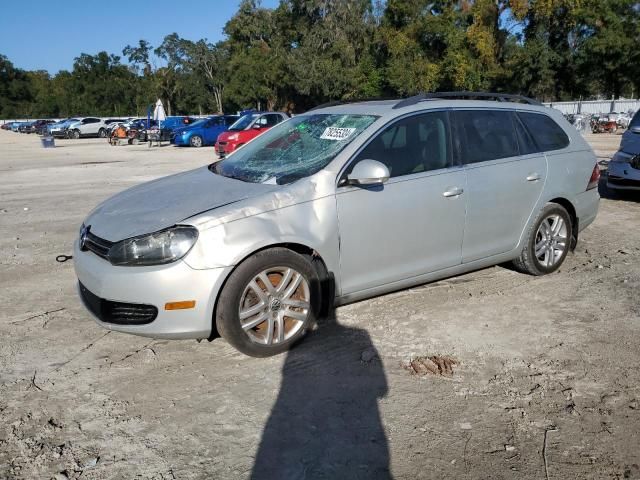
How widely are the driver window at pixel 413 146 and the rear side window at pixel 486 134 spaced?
0.65ft

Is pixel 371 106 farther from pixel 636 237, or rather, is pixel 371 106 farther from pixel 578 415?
pixel 636 237

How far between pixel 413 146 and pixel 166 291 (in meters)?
2.21

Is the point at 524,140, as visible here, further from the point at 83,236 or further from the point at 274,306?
the point at 83,236

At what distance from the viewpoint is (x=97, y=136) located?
45.4 m

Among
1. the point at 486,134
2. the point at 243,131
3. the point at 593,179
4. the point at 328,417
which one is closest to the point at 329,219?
the point at 328,417

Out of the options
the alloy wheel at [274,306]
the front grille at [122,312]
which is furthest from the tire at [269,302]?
the front grille at [122,312]

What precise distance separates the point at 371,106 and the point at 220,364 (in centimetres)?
239

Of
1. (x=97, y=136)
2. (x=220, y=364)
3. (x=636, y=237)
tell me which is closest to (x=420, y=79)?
(x=97, y=136)

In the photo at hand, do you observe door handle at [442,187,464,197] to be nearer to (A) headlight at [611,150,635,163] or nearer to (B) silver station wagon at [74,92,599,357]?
(B) silver station wagon at [74,92,599,357]

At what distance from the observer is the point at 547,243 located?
17.8ft

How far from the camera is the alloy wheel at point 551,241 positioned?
5.34 meters

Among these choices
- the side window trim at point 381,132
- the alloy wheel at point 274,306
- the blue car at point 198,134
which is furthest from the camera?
the blue car at point 198,134

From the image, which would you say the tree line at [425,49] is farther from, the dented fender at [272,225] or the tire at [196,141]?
the dented fender at [272,225]

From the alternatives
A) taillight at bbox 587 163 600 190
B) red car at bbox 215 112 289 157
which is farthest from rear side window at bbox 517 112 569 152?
red car at bbox 215 112 289 157
